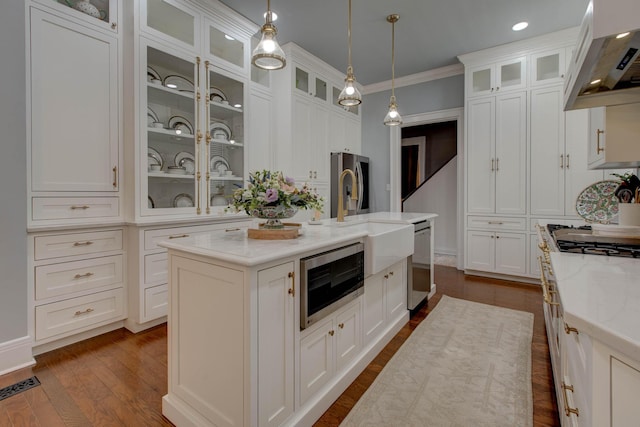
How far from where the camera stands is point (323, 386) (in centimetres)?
169

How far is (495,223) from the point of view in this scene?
4.23 meters

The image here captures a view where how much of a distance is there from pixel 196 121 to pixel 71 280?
5.41ft

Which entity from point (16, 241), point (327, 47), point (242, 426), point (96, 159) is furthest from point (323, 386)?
point (327, 47)

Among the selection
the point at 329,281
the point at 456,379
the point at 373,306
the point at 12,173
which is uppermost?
the point at 12,173

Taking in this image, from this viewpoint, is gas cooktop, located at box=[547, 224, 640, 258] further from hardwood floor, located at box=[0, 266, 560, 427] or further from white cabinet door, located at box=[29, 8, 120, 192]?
white cabinet door, located at box=[29, 8, 120, 192]

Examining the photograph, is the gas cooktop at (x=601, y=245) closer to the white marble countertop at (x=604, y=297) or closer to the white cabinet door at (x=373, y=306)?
the white marble countertop at (x=604, y=297)

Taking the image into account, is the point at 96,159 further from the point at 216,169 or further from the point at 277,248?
the point at 277,248

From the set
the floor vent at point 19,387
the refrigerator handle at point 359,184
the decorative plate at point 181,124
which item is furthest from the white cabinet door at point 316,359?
the refrigerator handle at point 359,184

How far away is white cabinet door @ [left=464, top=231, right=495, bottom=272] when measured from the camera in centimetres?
Answer: 428

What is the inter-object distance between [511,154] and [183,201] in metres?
4.03

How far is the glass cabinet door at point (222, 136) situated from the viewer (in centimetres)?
304

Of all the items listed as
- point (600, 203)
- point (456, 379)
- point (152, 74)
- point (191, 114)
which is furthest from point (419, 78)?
point (456, 379)

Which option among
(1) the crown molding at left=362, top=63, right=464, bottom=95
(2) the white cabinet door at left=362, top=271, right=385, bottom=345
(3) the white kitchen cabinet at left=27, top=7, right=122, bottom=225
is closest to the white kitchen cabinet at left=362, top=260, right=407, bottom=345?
(2) the white cabinet door at left=362, top=271, right=385, bottom=345

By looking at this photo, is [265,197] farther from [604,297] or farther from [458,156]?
[458,156]
